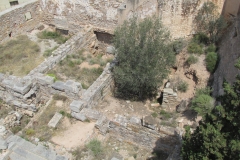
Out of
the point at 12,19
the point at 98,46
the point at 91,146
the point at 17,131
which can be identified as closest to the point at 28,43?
the point at 12,19

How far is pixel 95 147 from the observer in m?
7.82

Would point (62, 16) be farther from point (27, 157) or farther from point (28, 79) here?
point (27, 157)

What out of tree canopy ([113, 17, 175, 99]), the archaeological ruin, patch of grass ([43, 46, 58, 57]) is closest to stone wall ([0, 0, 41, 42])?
the archaeological ruin

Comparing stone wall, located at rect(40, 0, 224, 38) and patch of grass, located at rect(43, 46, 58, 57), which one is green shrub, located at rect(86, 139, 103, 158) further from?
stone wall, located at rect(40, 0, 224, 38)

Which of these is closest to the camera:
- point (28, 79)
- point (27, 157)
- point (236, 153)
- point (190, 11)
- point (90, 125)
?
point (236, 153)

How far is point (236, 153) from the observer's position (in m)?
4.50

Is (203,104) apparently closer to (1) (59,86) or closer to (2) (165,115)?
(2) (165,115)

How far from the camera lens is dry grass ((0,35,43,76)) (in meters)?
11.2

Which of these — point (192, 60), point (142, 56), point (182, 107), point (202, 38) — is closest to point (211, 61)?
point (192, 60)

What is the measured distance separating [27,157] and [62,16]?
922 cm

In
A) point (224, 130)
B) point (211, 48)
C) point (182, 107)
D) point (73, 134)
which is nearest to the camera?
point (224, 130)

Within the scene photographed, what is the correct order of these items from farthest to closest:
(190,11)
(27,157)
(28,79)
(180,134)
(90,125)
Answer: (190,11) → (28,79) → (90,125) → (180,134) → (27,157)

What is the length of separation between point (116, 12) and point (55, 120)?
6.52 meters

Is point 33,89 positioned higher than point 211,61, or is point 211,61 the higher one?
point 211,61
